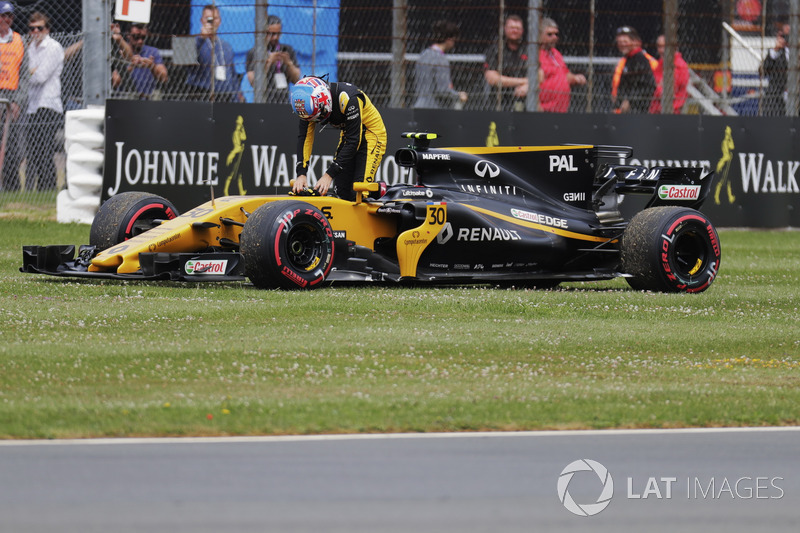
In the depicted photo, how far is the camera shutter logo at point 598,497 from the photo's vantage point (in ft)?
15.2

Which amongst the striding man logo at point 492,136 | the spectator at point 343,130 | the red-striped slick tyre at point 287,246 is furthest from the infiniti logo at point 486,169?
the striding man logo at point 492,136

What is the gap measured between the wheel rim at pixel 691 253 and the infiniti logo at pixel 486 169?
5.89 ft

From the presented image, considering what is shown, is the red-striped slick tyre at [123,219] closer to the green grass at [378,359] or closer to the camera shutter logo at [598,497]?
the green grass at [378,359]

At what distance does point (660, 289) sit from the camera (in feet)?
38.9

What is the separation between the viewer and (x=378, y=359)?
7.54 meters

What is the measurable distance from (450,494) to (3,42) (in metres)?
14.4

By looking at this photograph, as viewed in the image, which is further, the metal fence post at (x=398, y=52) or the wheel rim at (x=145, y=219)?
the metal fence post at (x=398, y=52)

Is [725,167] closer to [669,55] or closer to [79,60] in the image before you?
[669,55]

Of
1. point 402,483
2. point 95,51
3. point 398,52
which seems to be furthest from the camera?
point 398,52

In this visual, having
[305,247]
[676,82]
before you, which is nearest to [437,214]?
[305,247]

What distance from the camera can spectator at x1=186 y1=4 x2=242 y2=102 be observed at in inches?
666

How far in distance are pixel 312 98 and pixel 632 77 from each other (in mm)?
8533

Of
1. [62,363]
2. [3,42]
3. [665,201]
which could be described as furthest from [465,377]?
[3,42]

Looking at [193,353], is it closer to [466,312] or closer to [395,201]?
[466,312]
